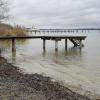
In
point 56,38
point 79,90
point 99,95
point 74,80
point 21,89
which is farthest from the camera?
point 56,38

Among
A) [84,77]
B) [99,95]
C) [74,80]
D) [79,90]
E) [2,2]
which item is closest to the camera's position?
[99,95]

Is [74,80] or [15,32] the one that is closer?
[74,80]

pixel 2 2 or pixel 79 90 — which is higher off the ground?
pixel 2 2

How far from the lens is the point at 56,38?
4241cm

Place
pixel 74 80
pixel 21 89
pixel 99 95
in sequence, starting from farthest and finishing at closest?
pixel 74 80, pixel 99 95, pixel 21 89

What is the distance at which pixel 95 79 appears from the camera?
59.6 ft

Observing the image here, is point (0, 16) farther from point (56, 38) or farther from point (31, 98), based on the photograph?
point (31, 98)

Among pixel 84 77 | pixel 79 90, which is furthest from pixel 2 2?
pixel 79 90

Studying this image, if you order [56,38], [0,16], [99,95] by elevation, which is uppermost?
[0,16]

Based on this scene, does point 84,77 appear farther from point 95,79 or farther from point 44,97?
point 44,97

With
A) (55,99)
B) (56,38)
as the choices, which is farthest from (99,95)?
(56,38)

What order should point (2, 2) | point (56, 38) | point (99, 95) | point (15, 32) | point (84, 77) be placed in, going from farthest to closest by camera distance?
point (15, 32) → point (2, 2) → point (56, 38) → point (84, 77) → point (99, 95)

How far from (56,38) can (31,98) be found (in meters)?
32.8

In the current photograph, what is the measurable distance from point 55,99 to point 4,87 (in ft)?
6.55
